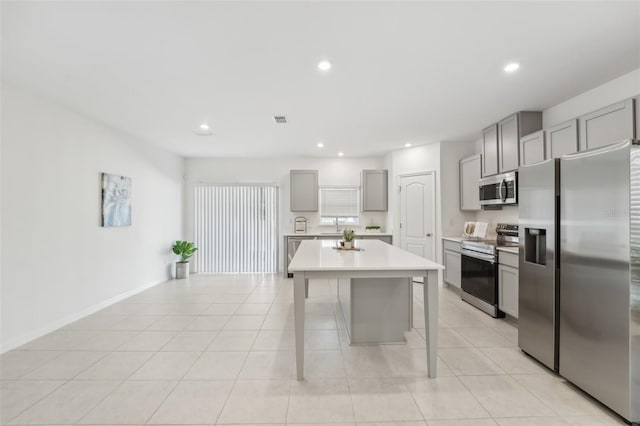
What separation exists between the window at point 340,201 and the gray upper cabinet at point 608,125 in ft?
13.0

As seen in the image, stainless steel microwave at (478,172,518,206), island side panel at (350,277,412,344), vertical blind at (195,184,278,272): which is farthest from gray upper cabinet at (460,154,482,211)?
vertical blind at (195,184,278,272)

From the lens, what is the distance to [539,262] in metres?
2.39

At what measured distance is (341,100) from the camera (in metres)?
3.16

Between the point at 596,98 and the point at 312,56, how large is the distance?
2887mm

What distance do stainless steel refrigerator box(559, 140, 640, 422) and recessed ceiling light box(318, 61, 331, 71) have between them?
6.52 feet

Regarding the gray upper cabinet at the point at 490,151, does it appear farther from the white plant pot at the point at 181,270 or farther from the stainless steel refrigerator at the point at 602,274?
the white plant pot at the point at 181,270

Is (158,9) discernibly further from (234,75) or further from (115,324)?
(115,324)

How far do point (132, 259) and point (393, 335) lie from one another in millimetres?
4162

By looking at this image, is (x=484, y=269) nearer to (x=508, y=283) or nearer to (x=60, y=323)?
(x=508, y=283)

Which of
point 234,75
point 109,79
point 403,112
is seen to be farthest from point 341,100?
point 109,79

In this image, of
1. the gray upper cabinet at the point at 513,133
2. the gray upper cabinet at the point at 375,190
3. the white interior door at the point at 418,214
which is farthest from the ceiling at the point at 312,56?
the gray upper cabinet at the point at 375,190

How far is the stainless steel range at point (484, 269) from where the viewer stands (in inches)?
138

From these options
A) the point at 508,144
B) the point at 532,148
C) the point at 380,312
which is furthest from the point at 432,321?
the point at 508,144

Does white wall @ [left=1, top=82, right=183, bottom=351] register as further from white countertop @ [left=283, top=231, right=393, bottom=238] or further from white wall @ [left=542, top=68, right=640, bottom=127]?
white wall @ [left=542, top=68, right=640, bottom=127]
